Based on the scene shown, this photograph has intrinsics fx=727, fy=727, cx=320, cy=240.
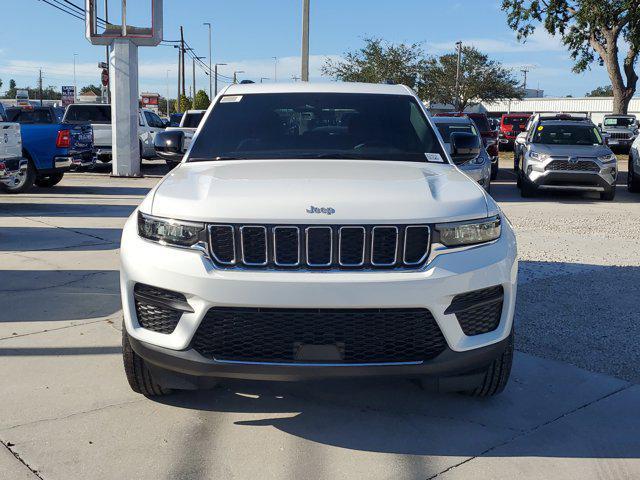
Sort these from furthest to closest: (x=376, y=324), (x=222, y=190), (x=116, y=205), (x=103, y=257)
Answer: (x=116, y=205), (x=103, y=257), (x=222, y=190), (x=376, y=324)

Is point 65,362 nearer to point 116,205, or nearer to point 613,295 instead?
point 613,295

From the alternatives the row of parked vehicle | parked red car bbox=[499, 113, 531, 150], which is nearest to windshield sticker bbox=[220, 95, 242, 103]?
the row of parked vehicle

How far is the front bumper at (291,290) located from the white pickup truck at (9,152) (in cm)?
872

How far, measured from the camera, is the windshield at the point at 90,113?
2034 cm

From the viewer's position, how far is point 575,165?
46.1ft

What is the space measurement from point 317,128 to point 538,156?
10.4 meters

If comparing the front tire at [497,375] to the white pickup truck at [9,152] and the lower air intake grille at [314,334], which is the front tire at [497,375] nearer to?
the lower air intake grille at [314,334]

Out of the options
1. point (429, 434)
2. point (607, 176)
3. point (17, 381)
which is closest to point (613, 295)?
point (429, 434)

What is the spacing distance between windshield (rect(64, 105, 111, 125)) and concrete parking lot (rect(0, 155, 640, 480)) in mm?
15136

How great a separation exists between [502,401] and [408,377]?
999mm

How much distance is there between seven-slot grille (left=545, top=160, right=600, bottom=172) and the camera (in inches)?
553

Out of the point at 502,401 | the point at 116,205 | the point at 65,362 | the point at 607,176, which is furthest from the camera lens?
the point at 607,176

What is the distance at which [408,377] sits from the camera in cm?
334

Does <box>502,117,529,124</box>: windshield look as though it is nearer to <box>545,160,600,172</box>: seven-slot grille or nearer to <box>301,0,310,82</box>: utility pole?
<box>301,0,310,82</box>: utility pole
